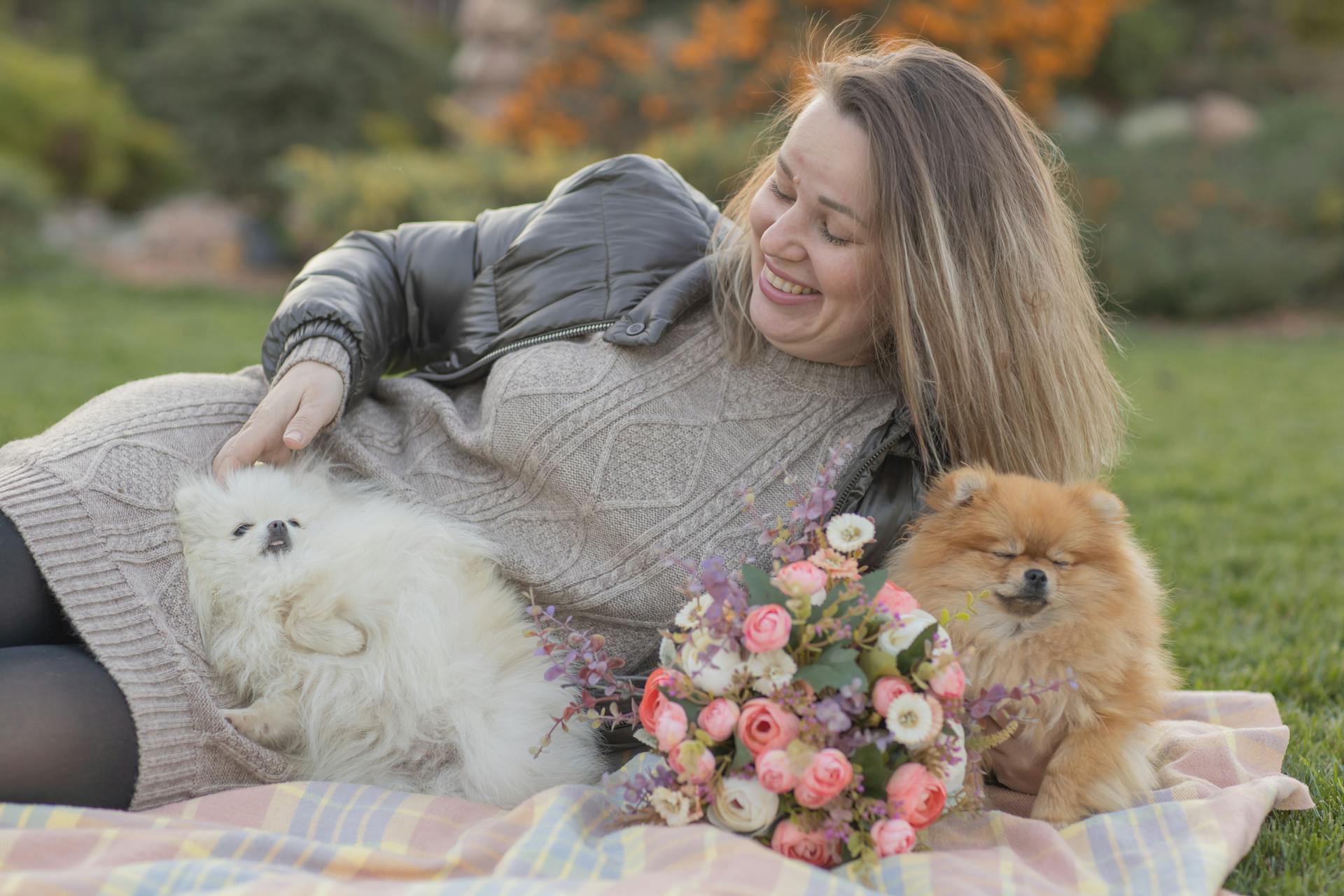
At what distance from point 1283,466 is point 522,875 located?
4.61 metres

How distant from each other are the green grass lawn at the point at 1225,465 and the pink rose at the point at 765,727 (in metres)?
0.89

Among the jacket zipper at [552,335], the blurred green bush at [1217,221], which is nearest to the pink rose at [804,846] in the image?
the jacket zipper at [552,335]

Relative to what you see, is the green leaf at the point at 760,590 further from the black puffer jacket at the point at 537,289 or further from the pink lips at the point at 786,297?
the pink lips at the point at 786,297

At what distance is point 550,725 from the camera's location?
216 centimetres

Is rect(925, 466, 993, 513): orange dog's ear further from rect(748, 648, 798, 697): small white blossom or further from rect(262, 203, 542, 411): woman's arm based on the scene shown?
rect(262, 203, 542, 411): woman's arm

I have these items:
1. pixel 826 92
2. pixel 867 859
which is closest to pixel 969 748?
pixel 867 859

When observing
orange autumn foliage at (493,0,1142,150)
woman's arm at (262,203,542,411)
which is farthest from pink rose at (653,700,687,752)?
orange autumn foliage at (493,0,1142,150)

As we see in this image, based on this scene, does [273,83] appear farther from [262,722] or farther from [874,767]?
[874,767]

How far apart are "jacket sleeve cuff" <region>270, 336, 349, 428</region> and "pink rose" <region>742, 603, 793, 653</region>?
1.11m

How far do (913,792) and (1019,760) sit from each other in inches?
17.8

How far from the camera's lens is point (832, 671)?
5.83 ft

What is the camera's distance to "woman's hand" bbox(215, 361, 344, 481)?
7.52 feet

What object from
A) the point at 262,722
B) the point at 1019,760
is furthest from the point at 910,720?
the point at 262,722

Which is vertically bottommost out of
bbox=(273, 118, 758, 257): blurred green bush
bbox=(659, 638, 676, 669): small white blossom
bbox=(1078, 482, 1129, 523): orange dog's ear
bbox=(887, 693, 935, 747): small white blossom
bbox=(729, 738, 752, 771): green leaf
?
bbox=(273, 118, 758, 257): blurred green bush
